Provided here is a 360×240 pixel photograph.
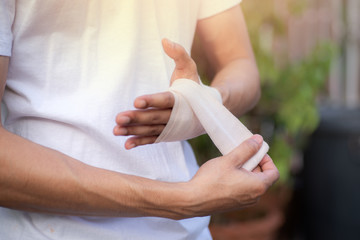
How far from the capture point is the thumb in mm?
900

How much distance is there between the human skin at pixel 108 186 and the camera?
835mm

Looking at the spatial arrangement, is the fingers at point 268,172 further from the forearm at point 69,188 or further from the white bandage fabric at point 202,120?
the forearm at point 69,188

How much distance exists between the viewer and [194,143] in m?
2.62

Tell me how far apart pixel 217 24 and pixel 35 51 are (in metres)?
0.54

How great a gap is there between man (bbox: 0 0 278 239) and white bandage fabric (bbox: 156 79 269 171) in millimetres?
25

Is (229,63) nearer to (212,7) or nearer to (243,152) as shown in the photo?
(212,7)

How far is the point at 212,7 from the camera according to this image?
123 cm

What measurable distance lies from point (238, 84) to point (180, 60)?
34cm

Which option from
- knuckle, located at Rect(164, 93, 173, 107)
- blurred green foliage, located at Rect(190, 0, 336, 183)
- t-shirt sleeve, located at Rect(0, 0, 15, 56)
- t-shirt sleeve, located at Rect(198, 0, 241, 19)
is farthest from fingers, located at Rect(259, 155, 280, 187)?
blurred green foliage, located at Rect(190, 0, 336, 183)

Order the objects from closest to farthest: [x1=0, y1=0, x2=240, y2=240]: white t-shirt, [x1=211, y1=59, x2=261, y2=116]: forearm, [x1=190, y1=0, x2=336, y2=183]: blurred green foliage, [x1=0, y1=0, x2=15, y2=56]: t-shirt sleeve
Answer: [x1=0, y1=0, x2=15, y2=56]: t-shirt sleeve < [x1=0, y1=0, x2=240, y2=240]: white t-shirt < [x1=211, y1=59, x2=261, y2=116]: forearm < [x1=190, y1=0, x2=336, y2=183]: blurred green foliage

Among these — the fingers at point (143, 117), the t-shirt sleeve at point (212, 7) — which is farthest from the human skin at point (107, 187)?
the t-shirt sleeve at point (212, 7)

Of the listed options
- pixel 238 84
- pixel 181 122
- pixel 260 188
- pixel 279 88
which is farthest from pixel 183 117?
pixel 279 88

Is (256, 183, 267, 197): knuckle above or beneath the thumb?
beneath

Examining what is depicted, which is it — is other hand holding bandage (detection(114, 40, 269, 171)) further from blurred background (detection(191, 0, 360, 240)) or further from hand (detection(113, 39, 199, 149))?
blurred background (detection(191, 0, 360, 240))
